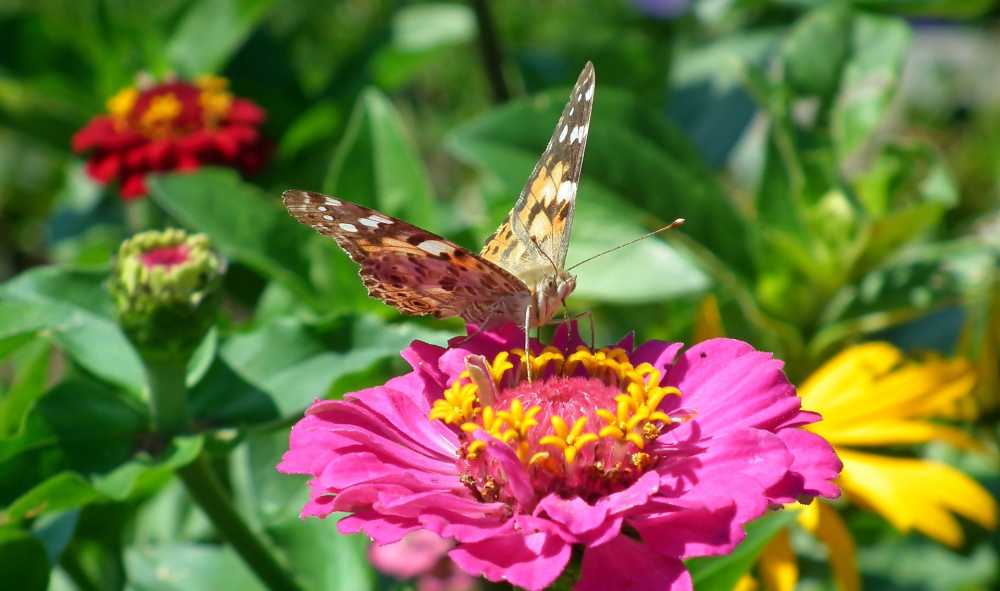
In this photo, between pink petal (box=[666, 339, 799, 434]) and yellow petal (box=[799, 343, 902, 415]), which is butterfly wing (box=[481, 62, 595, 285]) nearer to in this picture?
pink petal (box=[666, 339, 799, 434])

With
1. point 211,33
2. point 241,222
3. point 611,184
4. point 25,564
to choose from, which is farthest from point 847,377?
point 211,33

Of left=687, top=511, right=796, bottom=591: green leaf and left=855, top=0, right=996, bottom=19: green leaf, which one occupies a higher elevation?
left=855, top=0, right=996, bottom=19: green leaf

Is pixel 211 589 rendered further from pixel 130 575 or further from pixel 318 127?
pixel 318 127

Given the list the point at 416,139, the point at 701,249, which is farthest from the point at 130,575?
the point at 416,139

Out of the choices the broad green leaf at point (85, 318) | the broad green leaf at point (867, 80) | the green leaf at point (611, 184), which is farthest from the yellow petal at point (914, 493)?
the broad green leaf at point (85, 318)

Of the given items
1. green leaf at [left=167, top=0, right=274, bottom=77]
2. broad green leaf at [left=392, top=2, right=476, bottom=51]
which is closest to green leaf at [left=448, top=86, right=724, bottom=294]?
broad green leaf at [left=392, top=2, right=476, bottom=51]

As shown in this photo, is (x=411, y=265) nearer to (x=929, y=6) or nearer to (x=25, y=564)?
(x=25, y=564)

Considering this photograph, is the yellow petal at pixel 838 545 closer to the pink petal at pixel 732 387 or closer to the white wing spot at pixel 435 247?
the pink petal at pixel 732 387
